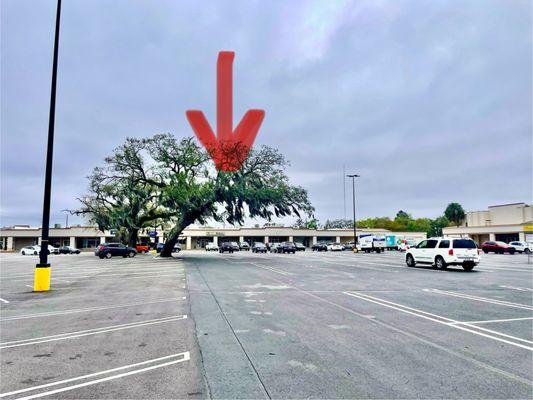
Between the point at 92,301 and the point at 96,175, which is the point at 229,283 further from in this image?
the point at 96,175

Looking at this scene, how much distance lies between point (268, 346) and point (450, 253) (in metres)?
19.5

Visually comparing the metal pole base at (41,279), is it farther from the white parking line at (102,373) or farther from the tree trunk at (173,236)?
the tree trunk at (173,236)

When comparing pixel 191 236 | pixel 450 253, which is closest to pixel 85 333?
pixel 450 253

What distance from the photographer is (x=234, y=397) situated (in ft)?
13.9

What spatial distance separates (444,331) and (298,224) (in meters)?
145

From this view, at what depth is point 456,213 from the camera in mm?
127312

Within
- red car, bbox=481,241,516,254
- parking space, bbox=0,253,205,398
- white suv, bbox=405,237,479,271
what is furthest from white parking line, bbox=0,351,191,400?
red car, bbox=481,241,516,254

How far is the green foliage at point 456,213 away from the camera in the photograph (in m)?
127

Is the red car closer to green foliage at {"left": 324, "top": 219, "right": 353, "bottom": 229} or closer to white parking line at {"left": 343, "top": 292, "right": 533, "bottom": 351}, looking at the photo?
white parking line at {"left": 343, "top": 292, "right": 533, "bottom": 351}

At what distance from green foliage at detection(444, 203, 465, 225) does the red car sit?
79194 millimetres

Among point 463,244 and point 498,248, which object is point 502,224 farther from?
point 463,244

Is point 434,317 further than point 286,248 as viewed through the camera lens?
No

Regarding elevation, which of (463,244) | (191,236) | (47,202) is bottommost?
(463,244)

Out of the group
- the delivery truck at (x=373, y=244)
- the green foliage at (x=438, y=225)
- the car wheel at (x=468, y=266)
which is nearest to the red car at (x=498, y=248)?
the delivery truck at (x=373, y=244)
